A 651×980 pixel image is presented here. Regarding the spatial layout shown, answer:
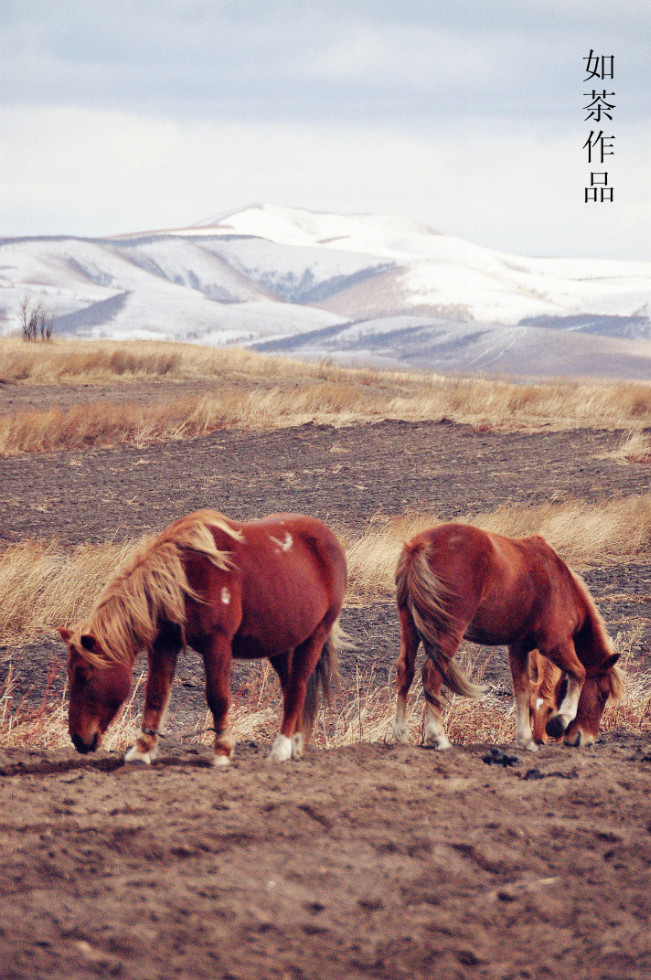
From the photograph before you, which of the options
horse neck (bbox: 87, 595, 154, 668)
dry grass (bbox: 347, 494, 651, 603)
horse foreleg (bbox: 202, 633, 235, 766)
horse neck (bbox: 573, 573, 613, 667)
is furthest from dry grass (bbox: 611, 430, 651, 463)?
horse neck (bbox: 87, 595, 154, 668)

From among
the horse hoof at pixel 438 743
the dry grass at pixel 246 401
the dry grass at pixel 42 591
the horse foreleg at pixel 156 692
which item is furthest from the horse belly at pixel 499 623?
the dry grass at pixel 246 401

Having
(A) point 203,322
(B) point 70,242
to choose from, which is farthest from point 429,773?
(B) point 70,242

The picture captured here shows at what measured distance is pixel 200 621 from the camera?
4680 mm

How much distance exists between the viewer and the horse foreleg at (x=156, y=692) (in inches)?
187

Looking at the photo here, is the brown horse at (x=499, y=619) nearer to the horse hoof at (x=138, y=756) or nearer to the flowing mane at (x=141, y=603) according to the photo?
the flowing mane at (x=141, y=603)

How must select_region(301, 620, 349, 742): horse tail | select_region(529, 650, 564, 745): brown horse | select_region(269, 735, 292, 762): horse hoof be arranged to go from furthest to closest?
select_region(529, 650, 564, 745): brown horse → select_region(301, 620, 349, 742): horse tail → select_region(269, 735, 292, 762): horse hoof

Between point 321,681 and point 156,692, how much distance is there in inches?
42.7

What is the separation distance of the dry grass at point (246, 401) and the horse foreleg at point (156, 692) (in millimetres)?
15286

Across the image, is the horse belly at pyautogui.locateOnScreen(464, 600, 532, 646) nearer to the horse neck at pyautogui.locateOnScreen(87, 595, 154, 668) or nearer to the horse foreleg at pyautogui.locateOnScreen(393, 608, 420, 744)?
the horse foreleg at pyautogui.locateOnScreen(393, 608, 420, 744)

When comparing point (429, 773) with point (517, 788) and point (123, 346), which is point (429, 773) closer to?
point (517, 788)

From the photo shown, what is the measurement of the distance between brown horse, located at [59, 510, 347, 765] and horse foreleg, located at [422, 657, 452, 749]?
628mm

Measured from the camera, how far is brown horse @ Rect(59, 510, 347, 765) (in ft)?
15.1

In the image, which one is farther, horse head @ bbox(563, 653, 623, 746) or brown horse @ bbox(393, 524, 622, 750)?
horse head @ bbox(563, 653, 623, 746)

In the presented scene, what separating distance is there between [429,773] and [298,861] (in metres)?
1.42
